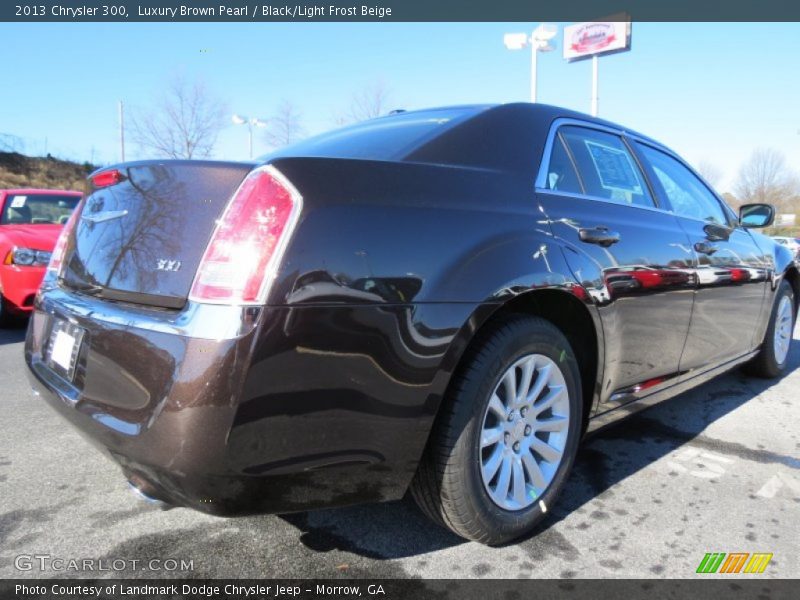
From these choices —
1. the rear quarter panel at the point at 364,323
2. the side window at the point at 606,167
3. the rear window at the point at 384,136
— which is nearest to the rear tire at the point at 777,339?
the side window at the point at 606,167

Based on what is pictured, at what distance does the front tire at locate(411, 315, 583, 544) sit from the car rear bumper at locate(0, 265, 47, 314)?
499 centimetres

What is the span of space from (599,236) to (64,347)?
6.63 feet

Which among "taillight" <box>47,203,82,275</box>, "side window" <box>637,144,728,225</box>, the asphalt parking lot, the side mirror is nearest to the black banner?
the asphalt parking lot

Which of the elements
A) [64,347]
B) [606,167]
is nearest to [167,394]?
[64,347]

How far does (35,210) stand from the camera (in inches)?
247

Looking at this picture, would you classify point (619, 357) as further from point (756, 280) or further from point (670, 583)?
point (756, 280)

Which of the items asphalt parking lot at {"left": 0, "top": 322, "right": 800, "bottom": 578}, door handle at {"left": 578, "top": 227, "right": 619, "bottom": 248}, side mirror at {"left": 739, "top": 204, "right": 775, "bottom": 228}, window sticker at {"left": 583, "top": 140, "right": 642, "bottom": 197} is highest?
window sticker at {"left": 583, "top": 140, "right": 642, "bottom": 197}

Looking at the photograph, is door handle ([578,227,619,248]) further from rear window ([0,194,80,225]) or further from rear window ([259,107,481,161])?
rear window ([0,194,80,225])

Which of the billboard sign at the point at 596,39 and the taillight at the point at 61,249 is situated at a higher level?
the billboard sign at the point at 596,39

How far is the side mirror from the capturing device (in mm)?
4061

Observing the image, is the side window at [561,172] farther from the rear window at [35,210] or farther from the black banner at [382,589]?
the rear window at [35,210]

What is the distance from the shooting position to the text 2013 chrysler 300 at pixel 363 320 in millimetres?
1492

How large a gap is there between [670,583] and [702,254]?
1.86 meters

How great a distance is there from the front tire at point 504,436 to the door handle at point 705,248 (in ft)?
4.38
